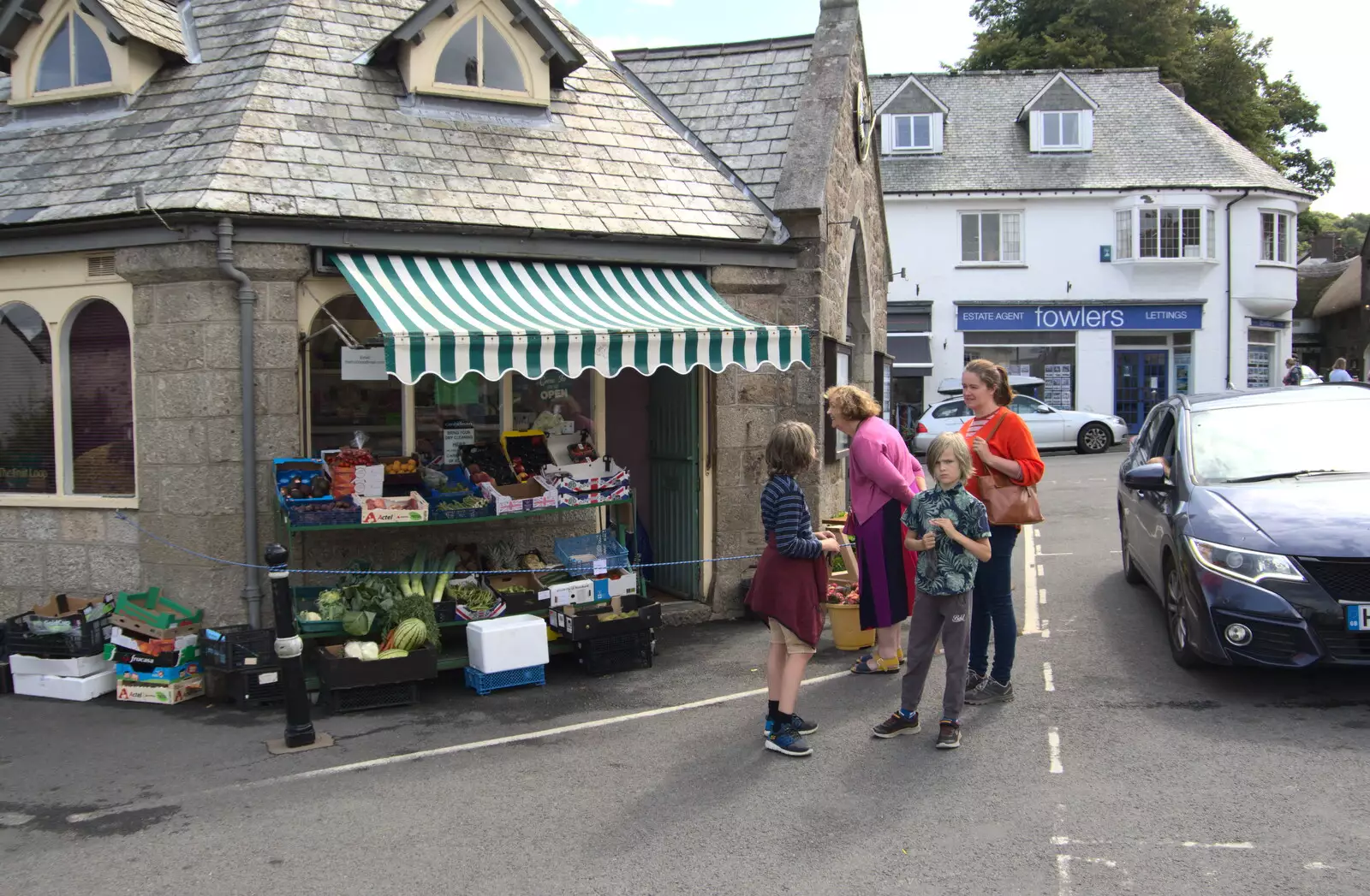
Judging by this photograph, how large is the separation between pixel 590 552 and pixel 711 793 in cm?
335

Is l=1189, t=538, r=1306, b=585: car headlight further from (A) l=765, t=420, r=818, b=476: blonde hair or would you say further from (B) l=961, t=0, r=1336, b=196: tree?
(B) l=961, t=0, r=1336, b=196: tree

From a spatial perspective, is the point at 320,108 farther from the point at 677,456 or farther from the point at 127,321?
the point at 677,456

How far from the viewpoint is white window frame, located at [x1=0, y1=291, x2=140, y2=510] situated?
836 cm

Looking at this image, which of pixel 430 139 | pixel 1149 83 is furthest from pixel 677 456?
pixel 1149 83

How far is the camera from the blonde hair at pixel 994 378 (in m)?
6.83

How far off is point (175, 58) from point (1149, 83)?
31.9 meters

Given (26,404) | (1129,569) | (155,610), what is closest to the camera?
(155,610)

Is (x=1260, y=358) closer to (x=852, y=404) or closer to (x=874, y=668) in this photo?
(x=874, y=668)

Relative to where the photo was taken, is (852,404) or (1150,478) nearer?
(852,404)

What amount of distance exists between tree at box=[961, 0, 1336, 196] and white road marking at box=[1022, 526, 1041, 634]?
29.9 meters

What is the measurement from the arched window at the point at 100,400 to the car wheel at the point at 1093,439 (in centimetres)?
2137

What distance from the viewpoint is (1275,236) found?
32.5 m

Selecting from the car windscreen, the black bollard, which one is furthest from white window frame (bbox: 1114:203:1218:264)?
the black bollard

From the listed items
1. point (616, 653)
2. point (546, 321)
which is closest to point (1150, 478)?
point (616, 653)
